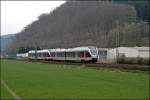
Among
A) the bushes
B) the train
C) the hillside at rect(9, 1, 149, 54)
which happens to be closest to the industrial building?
the train

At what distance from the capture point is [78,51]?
7275 centimetres

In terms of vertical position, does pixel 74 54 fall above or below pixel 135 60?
above

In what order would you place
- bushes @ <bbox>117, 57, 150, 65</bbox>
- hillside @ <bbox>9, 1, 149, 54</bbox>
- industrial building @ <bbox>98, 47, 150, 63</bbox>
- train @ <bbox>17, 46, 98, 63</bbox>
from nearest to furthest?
bushes @ <bbox>117, 57, 150, 65</bbox> → train @ <bbox>17, 46, 98, 63</bbox> → industrial building @ <bbox>98, 47, 150, 63</bbox> → hillside @ <bbox>9, 1, 149, 54</bbox>

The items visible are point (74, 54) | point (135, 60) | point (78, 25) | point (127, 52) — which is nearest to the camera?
point (135, 60)

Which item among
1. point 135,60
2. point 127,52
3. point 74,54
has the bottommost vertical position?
point 135,60

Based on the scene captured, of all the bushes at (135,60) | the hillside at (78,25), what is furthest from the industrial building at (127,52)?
the hillside at (78,25)

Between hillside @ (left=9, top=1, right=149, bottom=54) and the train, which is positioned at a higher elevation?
hillside @ (left=9, top=1, right=149, bottom=54)

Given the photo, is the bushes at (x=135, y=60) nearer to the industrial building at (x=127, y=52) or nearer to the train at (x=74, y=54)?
the train at (x=74, y=54)

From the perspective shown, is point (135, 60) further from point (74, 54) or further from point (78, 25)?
point (78, 25)

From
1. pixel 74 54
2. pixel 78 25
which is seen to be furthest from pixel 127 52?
pixel 78 25

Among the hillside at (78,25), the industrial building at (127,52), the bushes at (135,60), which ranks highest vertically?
the hillside at (78,25)

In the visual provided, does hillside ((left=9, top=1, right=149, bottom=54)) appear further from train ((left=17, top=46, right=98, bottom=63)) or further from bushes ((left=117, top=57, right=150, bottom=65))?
bushes ((left=117, top=57, right=150, bottom=65))

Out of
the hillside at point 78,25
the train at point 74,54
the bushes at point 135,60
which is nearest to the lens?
the bushes at point 135,60

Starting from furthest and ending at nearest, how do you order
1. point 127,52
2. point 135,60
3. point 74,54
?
1. point 127,52
2. point 74,54
3. point 135,60
